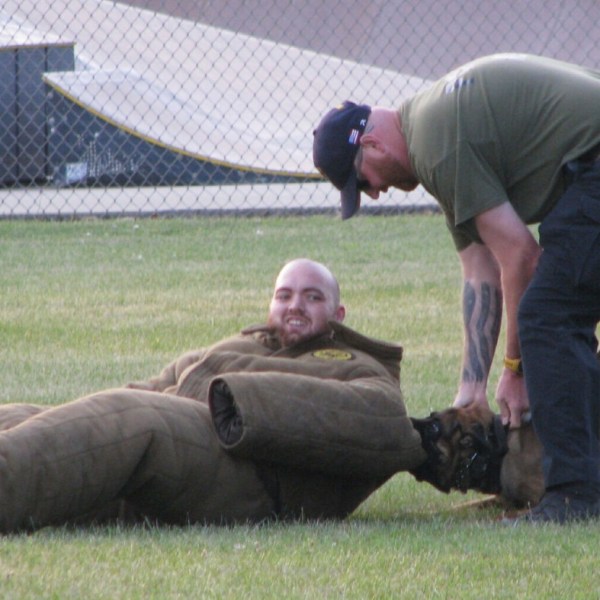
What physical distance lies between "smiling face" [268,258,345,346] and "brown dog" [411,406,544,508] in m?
0.55

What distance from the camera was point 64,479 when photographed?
4070 millimetres

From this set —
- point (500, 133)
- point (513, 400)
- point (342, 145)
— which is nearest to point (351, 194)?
point (342, 145)

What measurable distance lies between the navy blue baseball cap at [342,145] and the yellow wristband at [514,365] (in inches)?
28.0

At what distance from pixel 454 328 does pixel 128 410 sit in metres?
3.82

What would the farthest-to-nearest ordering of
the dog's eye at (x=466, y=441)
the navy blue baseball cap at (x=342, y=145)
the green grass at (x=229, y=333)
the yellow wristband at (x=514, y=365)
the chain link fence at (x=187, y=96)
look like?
the chain link fence at (x=187, y=96) < the dog's eye at (x=466, y=441) < the yellow wristband at (x=514, y=365) < the navy blue baseball cap at (x=342, y=145) < the green grass at (x=229, y=333)

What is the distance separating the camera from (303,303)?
5.01 meters

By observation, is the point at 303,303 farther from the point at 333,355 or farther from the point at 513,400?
the point at 513,400

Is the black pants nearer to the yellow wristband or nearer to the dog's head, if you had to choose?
the yellow wristband

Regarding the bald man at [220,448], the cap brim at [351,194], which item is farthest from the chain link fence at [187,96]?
the bald man at [220,448]

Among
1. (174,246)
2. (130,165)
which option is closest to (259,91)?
(130,165)

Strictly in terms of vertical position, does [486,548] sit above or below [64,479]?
below

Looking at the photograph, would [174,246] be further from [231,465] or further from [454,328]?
[231,465]

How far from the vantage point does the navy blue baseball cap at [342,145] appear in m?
4.50

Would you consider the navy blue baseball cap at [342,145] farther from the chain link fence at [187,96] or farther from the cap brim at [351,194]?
the chain link fence at [187,96]
